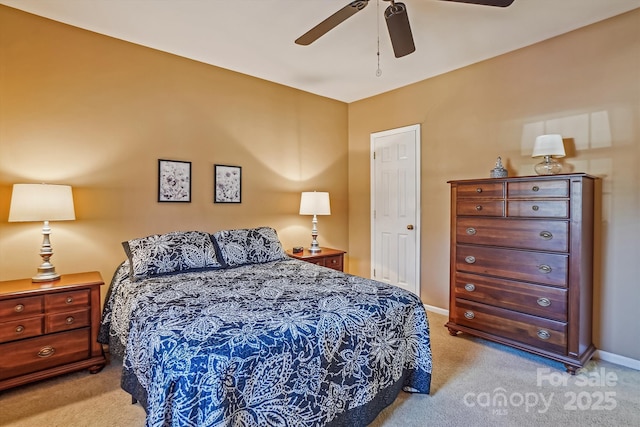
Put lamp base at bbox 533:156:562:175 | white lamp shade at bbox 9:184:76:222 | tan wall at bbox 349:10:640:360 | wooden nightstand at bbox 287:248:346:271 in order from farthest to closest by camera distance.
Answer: wooden nightstand at bbox 287:248:346:271
lamp base at bbox 533:156:562:175
tan wall at bbox 349:10:640:360
white lamp shade at bbox 9:184:76:222

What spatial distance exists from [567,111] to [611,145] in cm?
44

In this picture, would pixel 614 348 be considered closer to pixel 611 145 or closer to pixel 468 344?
pixel 468 344

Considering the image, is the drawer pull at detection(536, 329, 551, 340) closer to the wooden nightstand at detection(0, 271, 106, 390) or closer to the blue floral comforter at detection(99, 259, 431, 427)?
the blue floral comforter at detection(99, 259, 431, 427)

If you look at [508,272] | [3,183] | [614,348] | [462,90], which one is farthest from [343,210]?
[3,183]

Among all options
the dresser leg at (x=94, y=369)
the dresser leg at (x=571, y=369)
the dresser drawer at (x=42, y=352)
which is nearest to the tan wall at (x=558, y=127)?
the dresser leg at (x=571, y=369)

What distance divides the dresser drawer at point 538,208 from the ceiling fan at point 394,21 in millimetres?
1452

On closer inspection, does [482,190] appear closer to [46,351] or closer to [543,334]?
[543,334]

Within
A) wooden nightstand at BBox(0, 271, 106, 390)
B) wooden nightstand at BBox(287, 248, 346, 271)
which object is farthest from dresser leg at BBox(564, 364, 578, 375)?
wooden nightstand at BBox(0, 271, 106, 390)

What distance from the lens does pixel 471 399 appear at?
6.99 feet

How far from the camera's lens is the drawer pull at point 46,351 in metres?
2.23

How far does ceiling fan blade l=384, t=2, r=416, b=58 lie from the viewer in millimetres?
1949

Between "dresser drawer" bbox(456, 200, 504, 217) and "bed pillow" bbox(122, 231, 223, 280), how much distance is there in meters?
2.20

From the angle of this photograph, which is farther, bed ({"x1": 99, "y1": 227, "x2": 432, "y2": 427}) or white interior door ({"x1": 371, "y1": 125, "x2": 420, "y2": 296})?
white interior door ({"x1": 371, "y1": 125, "x2": 420, "y2": 296})

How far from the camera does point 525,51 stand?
10.0 feet
